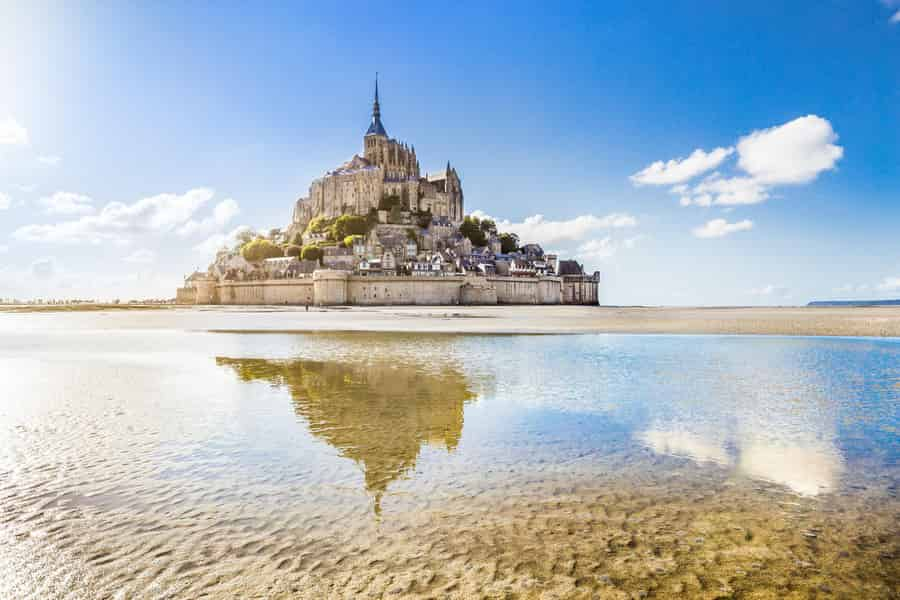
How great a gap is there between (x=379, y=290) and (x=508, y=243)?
1364 inches

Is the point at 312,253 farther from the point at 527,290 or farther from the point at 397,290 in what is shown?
the point at 527,290

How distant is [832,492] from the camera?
14.7 ft

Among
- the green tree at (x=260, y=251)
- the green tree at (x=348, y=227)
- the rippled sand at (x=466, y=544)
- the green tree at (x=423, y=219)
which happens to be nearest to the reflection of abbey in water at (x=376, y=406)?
the rippled sand at (x=466, y=544)

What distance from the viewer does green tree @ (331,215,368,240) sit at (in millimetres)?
79312

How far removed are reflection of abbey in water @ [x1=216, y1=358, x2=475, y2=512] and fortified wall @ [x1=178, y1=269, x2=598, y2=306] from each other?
50.3 m

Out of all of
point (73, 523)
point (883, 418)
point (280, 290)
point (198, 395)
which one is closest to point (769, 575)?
point (73, 523)

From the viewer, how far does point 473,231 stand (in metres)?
87.5

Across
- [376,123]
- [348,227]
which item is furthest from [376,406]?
[376,123]

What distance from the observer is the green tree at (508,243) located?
299 feet

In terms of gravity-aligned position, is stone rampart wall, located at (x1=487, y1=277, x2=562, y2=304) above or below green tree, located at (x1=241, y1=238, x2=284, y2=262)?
below

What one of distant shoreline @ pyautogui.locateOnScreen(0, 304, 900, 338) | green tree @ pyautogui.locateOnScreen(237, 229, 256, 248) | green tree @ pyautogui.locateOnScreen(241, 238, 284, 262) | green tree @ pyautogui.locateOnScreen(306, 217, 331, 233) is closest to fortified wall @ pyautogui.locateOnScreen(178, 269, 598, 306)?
green tree @ pyautogui.locateOnScreen(241, 238, 284, 262)

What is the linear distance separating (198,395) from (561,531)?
693 centimetres

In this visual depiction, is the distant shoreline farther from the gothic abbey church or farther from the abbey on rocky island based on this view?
the gothic abbey church

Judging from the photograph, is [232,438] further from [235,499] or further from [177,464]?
[235,499]
